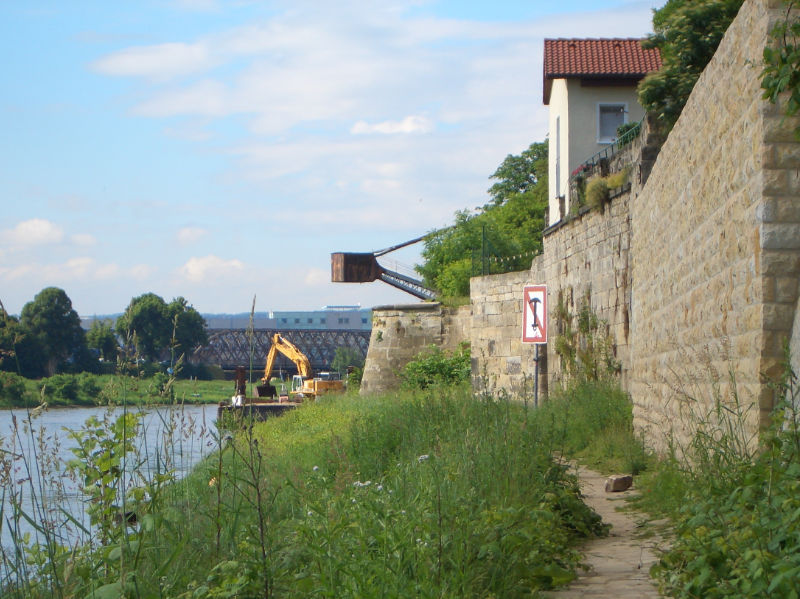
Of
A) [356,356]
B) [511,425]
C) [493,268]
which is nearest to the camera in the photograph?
[511,425]

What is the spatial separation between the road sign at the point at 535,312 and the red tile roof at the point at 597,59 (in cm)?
1527

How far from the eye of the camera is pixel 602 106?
2831 centimetres

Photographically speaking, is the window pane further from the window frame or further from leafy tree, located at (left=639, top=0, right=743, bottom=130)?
leafy tree, located at (left=639, top=0, right=743, bottom=130)

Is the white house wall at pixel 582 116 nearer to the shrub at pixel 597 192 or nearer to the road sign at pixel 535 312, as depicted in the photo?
the shrub at pixel 597 192

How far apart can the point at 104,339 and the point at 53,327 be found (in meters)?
2.27

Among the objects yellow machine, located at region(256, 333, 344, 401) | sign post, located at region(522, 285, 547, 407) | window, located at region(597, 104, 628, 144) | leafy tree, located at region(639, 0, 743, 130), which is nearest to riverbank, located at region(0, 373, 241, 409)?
sign post, located at region(522, 285, 547, 407)

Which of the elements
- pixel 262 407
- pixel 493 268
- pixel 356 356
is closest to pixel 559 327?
pixel 493 268

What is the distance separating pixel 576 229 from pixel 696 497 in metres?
12.3

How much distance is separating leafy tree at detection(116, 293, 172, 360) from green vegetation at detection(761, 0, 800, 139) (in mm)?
3392

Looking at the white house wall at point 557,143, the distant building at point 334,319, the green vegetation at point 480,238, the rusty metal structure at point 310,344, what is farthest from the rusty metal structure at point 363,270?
the distant building at point 334,319

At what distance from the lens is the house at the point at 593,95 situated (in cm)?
2794

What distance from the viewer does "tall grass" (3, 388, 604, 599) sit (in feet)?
12.6

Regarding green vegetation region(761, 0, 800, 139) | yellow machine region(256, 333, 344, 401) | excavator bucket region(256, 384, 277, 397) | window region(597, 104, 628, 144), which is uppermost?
window region(597, 104, 628, 144)

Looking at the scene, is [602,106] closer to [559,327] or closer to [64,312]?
[559,327]
